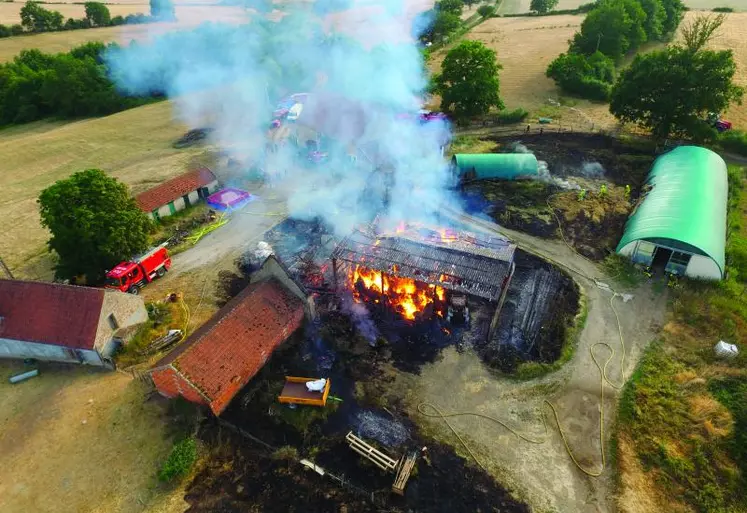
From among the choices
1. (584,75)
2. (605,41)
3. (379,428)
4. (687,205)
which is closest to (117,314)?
(379,428)

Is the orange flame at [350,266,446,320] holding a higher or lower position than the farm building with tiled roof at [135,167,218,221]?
lower

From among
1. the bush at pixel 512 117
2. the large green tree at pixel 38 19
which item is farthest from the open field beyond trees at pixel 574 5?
the large green tree at pixel 38 19

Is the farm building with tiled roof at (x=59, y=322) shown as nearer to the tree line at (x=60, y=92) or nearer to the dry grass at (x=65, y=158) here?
the dry grass at (x=65, y=158)

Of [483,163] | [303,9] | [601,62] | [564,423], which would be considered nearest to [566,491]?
[564,423]

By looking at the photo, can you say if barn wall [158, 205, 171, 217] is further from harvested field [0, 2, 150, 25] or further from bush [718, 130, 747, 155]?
harvested field [0, 2, 150, 25]

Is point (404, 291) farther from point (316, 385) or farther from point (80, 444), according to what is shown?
point (80, 444)

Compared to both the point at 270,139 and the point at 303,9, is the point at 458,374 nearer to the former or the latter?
the point at 270,139

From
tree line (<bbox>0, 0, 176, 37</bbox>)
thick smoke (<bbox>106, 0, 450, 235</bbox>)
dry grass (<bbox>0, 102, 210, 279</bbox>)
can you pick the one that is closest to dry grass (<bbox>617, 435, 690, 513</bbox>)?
thick smoke (<bbox>106, 0, 450, 235</bbox>)
